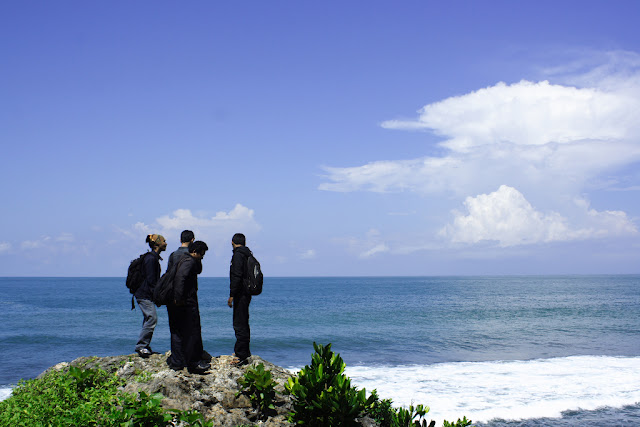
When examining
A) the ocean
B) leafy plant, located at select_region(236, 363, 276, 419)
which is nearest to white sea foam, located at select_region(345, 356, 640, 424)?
the ocean

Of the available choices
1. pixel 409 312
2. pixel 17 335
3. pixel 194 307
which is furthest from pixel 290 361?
pixel 409 312

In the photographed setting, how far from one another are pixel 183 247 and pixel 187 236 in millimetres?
195

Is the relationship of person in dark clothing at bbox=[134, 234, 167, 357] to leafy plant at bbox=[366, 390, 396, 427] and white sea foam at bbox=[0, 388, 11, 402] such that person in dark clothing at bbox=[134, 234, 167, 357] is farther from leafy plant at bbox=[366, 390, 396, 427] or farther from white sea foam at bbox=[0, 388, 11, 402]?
white sea foam at bbox=[0, 388, 11, 402]

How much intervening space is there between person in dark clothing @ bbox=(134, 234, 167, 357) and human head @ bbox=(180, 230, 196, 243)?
899 mm

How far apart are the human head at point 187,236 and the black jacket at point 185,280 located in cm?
Answer: 37

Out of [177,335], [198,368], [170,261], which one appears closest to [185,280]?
[170,261]

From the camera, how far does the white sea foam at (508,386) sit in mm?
14266

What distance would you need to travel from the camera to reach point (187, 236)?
305 inches

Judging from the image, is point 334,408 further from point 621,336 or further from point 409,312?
point 409,312

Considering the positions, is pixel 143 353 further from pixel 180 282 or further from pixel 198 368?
pixel 180 282

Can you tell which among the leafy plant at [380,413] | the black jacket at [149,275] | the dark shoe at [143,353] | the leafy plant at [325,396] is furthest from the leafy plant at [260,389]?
the black jacket at [149,275]

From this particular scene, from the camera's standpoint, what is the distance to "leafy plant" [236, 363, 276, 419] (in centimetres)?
681

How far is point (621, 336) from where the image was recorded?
32.4m

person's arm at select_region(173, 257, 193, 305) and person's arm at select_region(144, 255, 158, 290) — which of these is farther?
person's arm at select_region(144, 255, 158, 290)
